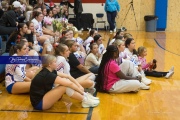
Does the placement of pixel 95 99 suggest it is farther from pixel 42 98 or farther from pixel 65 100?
pixel 42 98

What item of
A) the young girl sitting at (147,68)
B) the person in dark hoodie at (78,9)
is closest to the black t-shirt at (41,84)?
the young girl sitting at (147,68)

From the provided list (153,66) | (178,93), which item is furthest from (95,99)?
(153,66)

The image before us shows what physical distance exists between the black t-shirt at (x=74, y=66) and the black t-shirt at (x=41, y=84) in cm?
126

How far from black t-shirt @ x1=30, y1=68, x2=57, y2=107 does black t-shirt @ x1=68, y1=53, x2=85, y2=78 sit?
126 centimetres

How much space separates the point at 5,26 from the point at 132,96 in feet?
13.7

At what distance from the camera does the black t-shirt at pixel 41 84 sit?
4883mm

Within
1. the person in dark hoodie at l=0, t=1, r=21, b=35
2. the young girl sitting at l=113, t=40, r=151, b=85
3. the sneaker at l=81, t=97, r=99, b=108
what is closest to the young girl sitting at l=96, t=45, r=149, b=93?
the young girl sitting at l=113, t=40, r=151, b=85

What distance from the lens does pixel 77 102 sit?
5.55 m

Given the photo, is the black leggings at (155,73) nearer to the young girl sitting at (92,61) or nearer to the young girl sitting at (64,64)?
the young girl sitting at (92,61)

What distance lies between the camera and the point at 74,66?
20.7 feet

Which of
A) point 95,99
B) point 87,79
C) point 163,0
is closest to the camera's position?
point 95,99

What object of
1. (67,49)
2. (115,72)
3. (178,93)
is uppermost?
(67,49)

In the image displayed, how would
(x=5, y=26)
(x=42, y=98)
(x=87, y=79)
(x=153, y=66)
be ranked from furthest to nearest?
(x=5, y=26) → (x=153, y=66) → (x=87, y=79) → (x=42, y=98)

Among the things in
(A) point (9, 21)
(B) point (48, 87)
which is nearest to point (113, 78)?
(B) point (48, 87)
